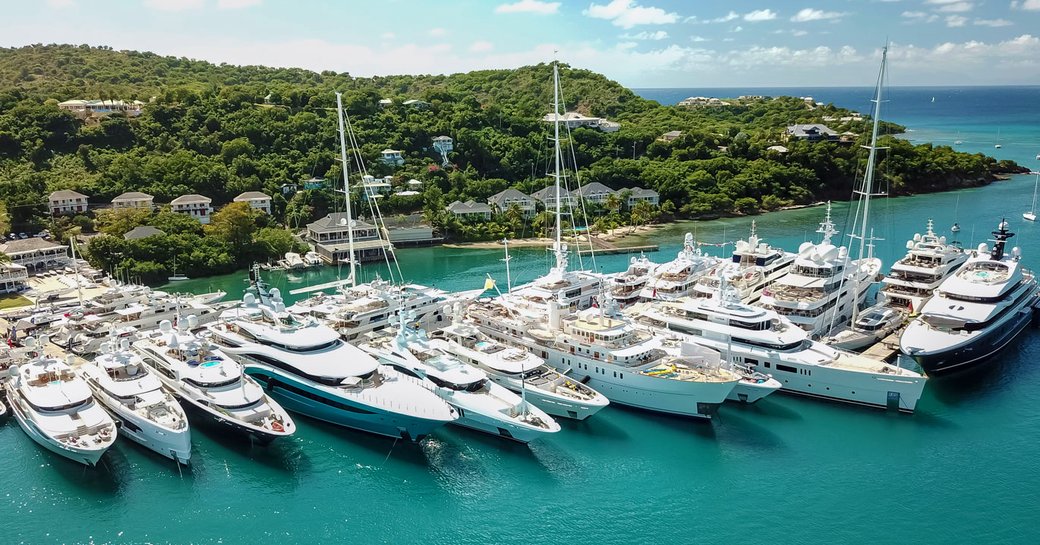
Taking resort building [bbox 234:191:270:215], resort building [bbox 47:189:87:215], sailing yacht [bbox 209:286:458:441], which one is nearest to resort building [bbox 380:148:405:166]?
resort building [bbox 234:191:270:215]

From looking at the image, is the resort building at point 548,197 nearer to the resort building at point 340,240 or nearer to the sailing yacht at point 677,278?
the resort building at point 340,240

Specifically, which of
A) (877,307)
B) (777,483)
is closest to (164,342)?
(777,483)

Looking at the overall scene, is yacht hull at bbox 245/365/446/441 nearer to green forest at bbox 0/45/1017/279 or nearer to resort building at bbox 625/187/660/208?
green forest at bbox 0/45/1017/279

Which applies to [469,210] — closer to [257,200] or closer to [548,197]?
[548,197]

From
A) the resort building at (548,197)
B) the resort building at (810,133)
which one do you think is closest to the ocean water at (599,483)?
the resort building at (548,197)

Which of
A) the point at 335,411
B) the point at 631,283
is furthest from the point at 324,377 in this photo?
the point at 631,283

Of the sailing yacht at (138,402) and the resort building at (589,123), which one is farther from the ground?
the resort building at (589,123)

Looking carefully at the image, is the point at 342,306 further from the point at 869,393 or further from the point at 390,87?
the point at 390,87
